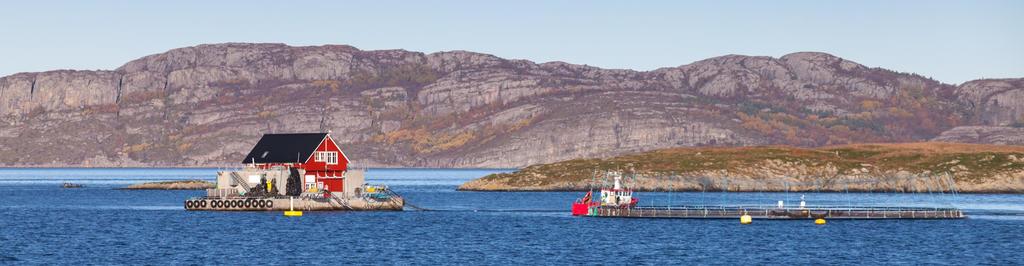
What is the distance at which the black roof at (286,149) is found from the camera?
144875 millimetres

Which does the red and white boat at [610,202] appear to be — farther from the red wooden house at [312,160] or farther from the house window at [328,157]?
the house window at [328,157]

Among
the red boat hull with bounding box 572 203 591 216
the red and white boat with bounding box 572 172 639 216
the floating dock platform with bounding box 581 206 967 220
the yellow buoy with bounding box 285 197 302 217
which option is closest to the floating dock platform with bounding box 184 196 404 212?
the yellow buoy with bounding box 285 197 302 217

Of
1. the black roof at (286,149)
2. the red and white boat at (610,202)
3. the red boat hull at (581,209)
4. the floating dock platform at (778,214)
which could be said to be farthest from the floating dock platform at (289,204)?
the floating dock platform at (778,214)

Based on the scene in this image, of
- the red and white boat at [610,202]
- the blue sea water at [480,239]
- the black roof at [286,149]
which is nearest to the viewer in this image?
the blue sea water at [480,239]

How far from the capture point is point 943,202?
180m

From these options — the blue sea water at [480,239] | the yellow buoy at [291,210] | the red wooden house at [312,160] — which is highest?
the red wooden house at [312,160]

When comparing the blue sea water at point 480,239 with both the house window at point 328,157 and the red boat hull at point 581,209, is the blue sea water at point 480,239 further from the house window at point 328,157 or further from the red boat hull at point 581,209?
the house window at point 328,157

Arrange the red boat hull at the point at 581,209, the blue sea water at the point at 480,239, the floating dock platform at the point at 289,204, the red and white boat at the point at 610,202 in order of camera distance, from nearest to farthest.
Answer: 1. the blue sea water at the point at 480,239
2. the red and white boat at the point at 610,202
3. the red boat hull at the point at 581,209
4. the floating dock platform at the point at 289,204

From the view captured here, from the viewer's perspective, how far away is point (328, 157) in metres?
146

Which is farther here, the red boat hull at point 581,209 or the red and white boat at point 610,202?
the red boat hull at point 581,209

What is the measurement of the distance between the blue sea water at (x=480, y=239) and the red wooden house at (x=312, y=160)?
577cm

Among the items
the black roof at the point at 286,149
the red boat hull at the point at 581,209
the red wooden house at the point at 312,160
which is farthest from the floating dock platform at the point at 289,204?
the red boat hull at the point at 581,209

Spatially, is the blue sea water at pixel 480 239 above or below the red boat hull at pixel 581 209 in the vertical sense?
below

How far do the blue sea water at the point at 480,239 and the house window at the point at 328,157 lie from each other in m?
6.63
